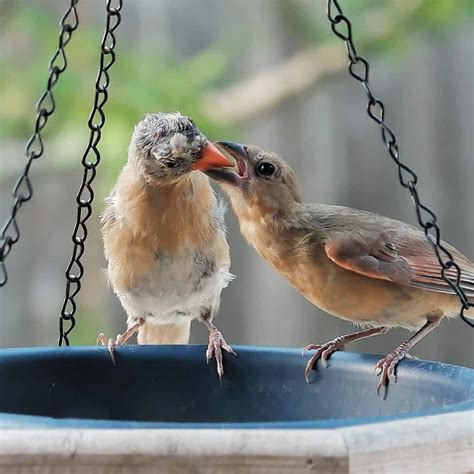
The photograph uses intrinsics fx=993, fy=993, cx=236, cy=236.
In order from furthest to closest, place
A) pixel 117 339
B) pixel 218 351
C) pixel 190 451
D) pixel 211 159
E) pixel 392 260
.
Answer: pixel 117 339
pixel 392 260
pixel 211 159
pixel 218 351
pixel 190 451

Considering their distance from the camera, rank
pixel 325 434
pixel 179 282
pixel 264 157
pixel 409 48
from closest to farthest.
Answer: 1. pixel 325 434
2. pixel 264 157
3. pixel 179 282
4. pixel 409 48

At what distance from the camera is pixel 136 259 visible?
7.69 ft

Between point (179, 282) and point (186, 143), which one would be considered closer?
point (186, 143)

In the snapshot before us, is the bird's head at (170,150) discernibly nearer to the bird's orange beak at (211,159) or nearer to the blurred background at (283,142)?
the bird's orange beak at (211,159)

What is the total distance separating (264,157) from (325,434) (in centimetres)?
118

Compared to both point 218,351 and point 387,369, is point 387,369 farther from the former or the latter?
point 218,351

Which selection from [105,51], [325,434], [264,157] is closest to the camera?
[325,434]

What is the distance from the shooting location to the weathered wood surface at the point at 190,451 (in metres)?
1.09

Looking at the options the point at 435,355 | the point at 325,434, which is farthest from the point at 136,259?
the point at 435,355

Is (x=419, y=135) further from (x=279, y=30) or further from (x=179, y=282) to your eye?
(x=179, y=282)

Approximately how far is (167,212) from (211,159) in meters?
0.30

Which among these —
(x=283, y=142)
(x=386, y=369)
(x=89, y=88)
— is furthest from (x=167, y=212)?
(x=283, y=142)

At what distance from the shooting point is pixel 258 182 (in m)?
2.23

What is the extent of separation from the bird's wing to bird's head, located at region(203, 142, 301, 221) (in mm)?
153
